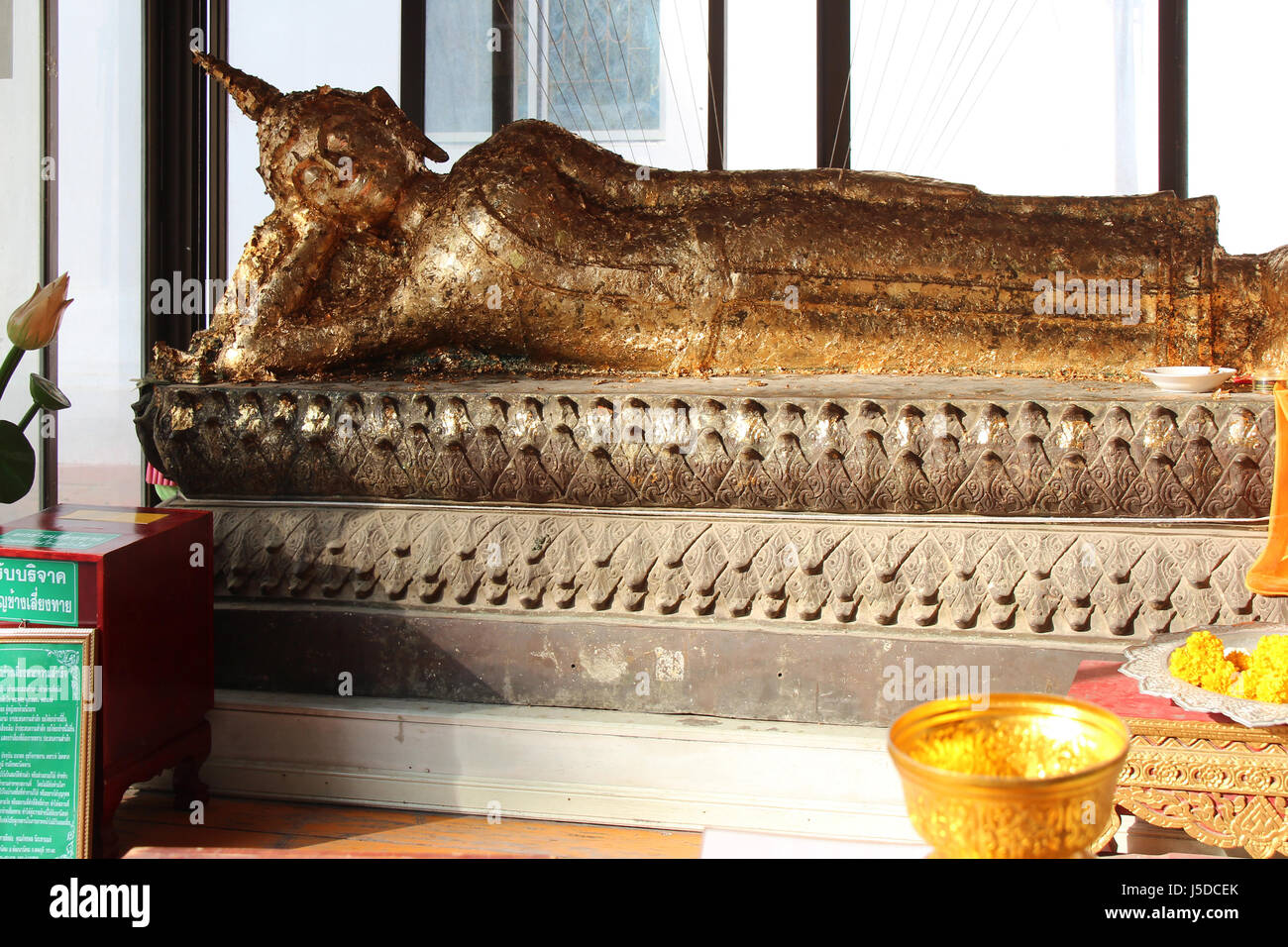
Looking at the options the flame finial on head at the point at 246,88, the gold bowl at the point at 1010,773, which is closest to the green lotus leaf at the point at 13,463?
the flame finial on head at the point at 246,88

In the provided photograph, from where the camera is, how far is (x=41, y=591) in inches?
72.4

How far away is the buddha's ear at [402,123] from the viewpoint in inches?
106

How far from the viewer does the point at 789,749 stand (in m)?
1.98

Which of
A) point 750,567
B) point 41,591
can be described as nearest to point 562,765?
point 750,567

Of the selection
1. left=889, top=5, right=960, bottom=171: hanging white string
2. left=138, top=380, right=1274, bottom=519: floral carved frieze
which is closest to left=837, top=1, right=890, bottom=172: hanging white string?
left=889, top=5, right=960, bottom=171: hanging white string

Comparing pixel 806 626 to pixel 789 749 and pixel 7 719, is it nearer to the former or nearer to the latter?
pixel 789 749

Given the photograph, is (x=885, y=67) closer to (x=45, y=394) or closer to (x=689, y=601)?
(x=689, y=601)

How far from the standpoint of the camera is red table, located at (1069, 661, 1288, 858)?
1436mm

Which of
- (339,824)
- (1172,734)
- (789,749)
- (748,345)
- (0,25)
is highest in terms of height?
(0,25)

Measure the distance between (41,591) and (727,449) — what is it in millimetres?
1171

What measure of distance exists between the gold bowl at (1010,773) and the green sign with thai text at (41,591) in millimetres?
1500

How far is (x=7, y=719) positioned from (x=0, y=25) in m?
1.92

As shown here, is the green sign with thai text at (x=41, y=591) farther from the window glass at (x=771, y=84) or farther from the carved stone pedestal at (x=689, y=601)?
the window glass at (x=771, y=84)

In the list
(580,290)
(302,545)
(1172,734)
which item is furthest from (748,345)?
(1172,734)
